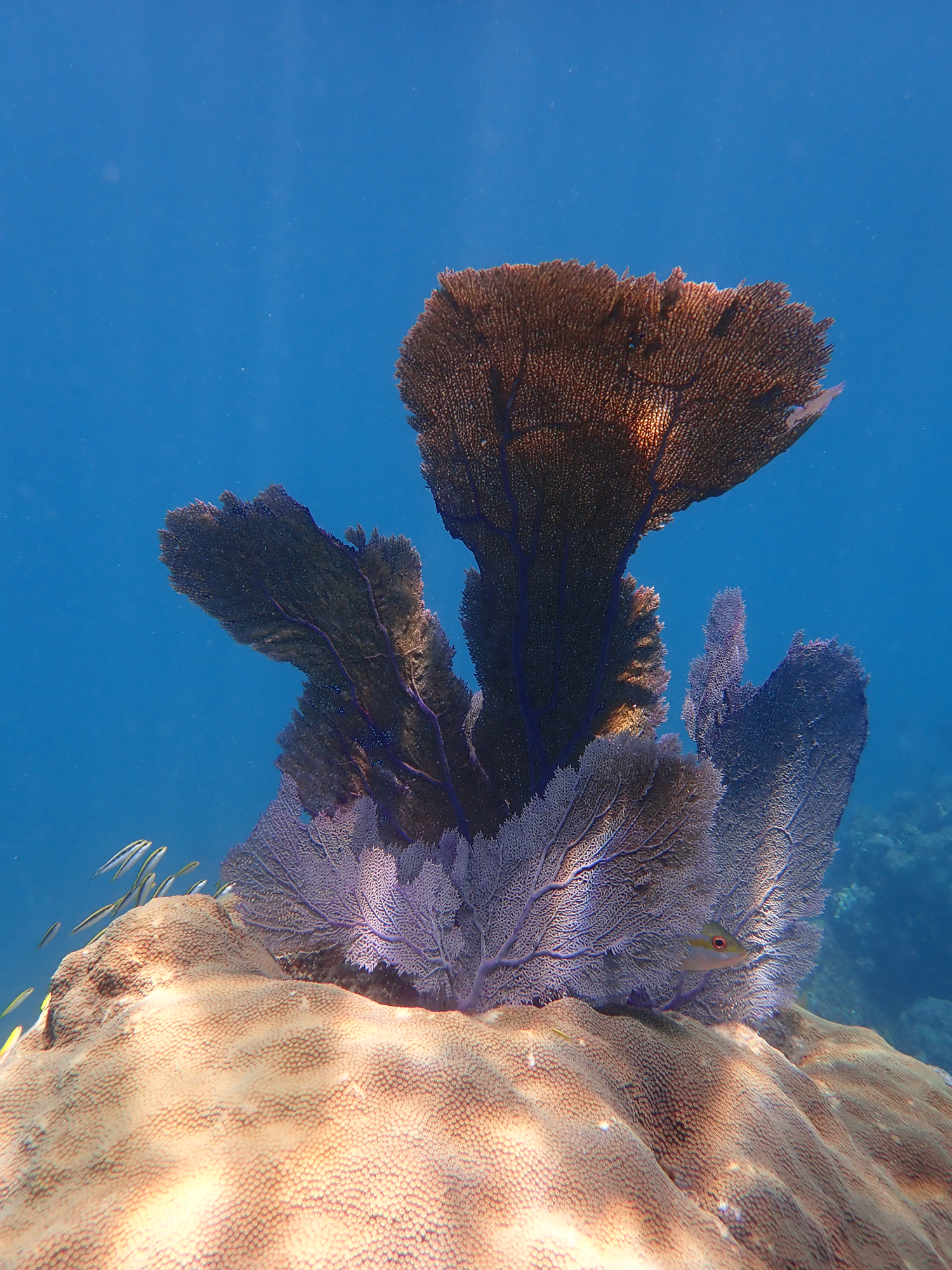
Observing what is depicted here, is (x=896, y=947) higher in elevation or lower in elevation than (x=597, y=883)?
lower

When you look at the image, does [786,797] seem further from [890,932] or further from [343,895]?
[890,932]

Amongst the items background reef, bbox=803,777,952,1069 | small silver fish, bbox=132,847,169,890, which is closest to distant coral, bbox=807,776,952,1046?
background reef, bbox=803,777,952,1069

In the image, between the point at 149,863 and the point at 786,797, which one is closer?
the point at 786,797

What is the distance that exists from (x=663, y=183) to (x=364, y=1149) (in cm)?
5993

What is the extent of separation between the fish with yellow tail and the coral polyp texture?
0.17m

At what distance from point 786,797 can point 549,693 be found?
1.54 metres

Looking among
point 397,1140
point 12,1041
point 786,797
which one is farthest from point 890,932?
point 12,1041

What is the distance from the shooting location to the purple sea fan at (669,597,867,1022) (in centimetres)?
289

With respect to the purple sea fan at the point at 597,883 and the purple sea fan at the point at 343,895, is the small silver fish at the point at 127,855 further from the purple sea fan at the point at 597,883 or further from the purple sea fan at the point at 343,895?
the purple sea fan at the point at 597,883

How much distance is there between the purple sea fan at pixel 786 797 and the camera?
289 centimetres

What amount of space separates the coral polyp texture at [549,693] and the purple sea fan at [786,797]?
0.6 inches

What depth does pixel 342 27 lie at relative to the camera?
39.3 m

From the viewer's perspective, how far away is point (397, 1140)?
4.23 ft

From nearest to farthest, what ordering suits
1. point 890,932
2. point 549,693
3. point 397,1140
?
point 397,1140 < point 549,693 < point 890,932
